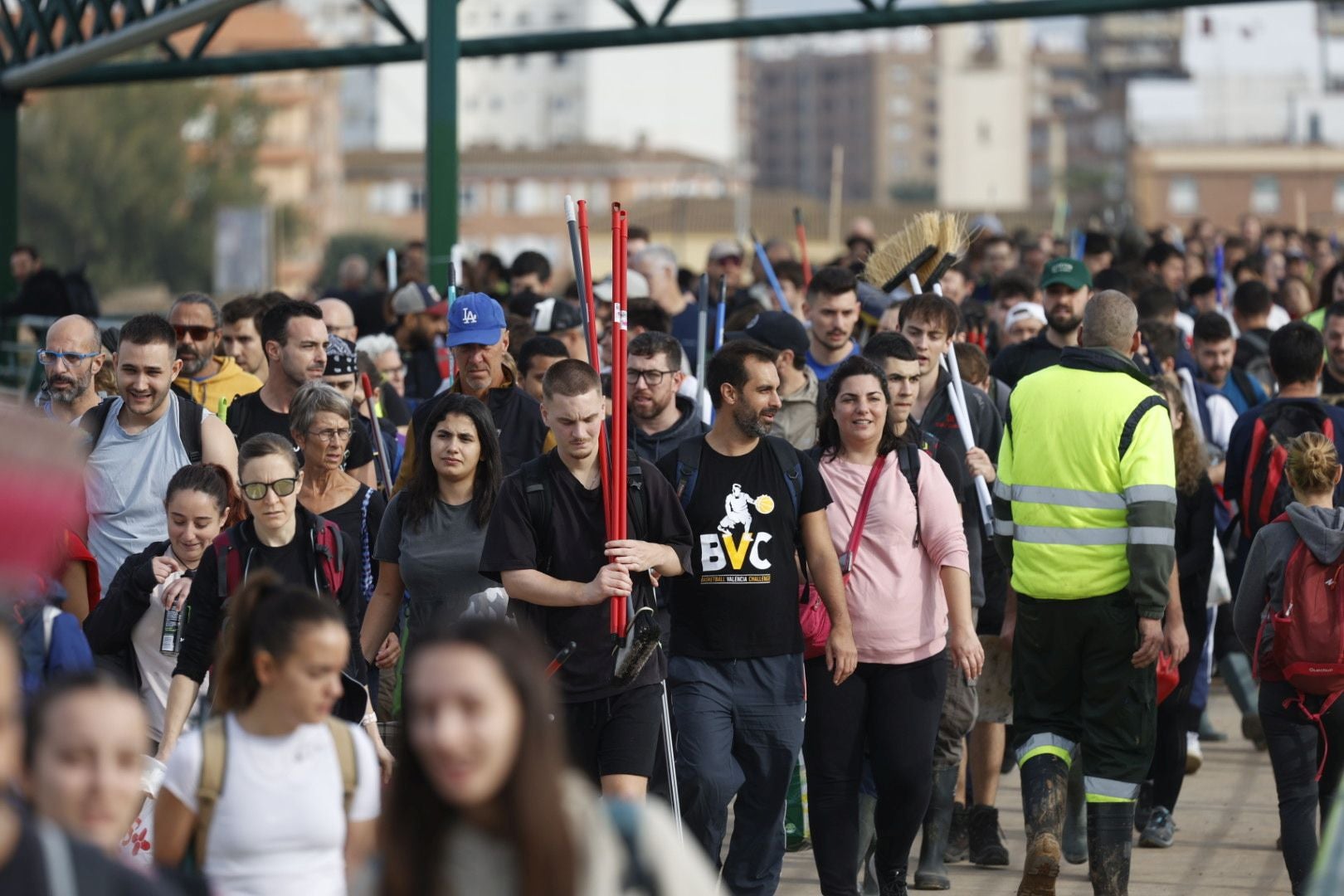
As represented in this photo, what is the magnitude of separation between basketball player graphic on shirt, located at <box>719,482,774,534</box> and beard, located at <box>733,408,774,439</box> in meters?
0.21

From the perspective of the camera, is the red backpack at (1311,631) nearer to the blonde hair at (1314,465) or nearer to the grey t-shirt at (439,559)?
the blonde hair at (1314,465)

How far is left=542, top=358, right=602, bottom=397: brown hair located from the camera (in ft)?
24.0

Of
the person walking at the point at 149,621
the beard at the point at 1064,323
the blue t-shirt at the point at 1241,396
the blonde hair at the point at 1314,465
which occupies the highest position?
the beard at the point at 1064,323

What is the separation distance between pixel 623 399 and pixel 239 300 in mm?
4268

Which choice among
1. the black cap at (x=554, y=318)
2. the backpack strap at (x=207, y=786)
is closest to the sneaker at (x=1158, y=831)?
the black cap at (x=554, y=318)

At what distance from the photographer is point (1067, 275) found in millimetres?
10453

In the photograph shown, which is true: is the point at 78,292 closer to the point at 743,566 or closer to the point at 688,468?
the point at 688,468

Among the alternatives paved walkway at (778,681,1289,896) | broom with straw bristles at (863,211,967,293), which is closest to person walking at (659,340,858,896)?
paved walkway at (778,681,1289,896)

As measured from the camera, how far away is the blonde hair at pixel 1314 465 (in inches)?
317

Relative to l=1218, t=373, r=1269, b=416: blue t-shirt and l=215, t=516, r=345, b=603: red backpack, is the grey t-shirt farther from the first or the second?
l=1218, t=373, r=1269, b=416: blue t-shirt

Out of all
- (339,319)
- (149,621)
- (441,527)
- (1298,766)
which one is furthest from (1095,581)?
(339,319)

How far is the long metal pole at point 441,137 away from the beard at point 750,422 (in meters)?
6.09

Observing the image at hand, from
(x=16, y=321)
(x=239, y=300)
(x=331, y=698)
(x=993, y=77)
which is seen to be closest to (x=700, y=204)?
(x=993, y=77)

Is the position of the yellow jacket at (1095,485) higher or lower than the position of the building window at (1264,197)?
lower
